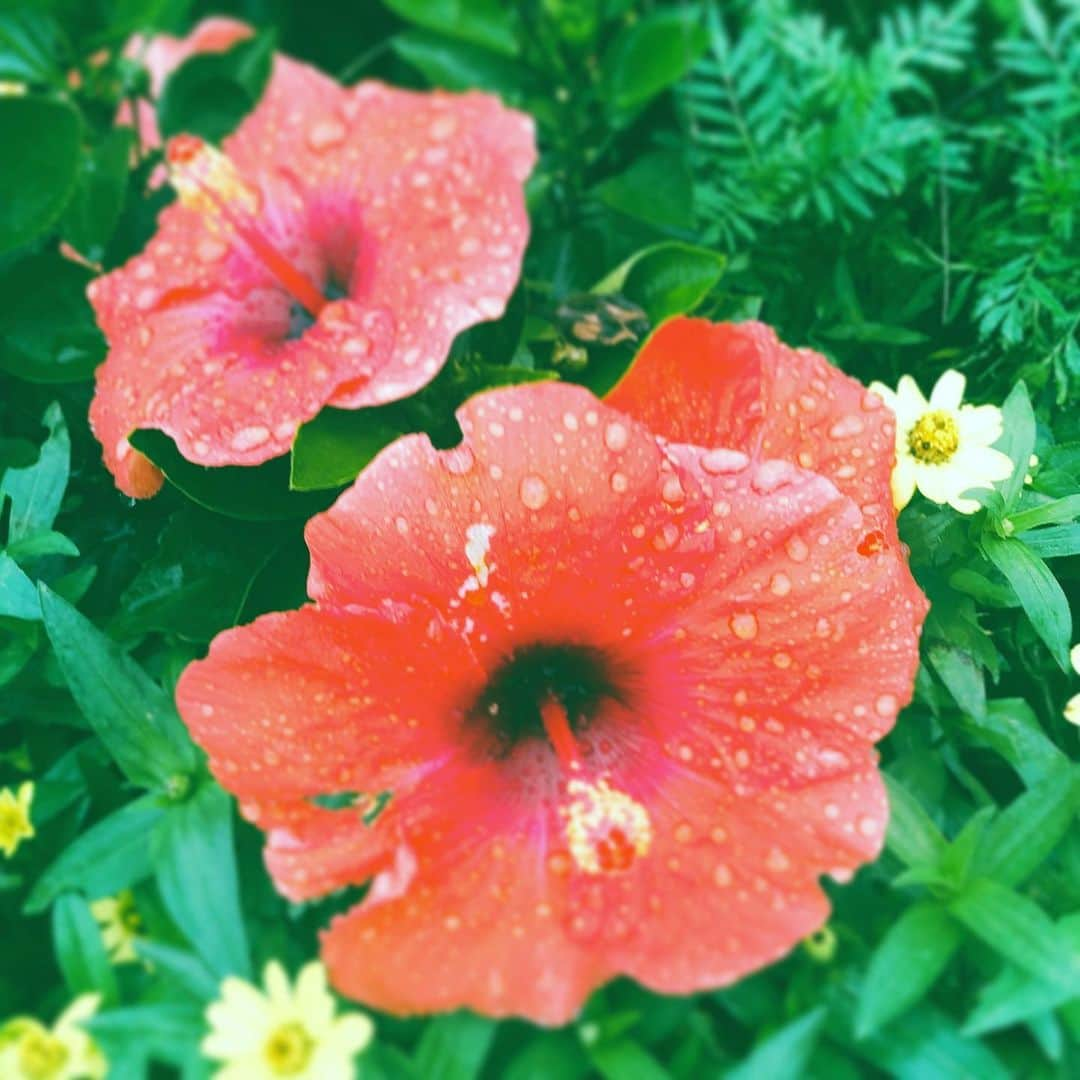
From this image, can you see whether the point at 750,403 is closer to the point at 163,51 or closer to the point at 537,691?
the point at 537,691

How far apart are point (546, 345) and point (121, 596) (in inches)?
19.9

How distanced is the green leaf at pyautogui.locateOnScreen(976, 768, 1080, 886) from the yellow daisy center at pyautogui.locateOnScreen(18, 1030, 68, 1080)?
2.18 feet

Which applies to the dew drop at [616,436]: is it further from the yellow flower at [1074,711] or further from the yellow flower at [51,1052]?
the yellow flower at [51,1052]

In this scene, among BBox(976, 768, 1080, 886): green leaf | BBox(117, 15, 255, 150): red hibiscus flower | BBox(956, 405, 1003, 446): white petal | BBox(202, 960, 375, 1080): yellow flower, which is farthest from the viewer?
BBox(117, 15, 255, 150): red hibiscus flower

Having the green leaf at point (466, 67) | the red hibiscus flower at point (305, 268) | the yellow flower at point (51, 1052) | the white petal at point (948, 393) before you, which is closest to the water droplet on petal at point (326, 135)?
the red hibiscus flower at point (305, 268)

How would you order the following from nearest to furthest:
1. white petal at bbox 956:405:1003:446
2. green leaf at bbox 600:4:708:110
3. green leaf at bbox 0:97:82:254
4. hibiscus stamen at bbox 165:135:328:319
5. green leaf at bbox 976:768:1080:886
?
green leaf at bbox 976:768:1080:886, white petal at bbox 956:405:1003:446, hibiscus stamen at bbox 165:135:328:319, green leaf at bbox 0:97:82:254, green leaf at bbox 600:4:708:110

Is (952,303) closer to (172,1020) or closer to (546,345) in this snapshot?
(546,345)

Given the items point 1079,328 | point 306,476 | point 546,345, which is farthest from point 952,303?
point 306,476

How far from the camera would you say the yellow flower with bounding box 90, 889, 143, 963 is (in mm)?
920

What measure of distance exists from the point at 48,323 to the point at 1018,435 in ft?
3.45

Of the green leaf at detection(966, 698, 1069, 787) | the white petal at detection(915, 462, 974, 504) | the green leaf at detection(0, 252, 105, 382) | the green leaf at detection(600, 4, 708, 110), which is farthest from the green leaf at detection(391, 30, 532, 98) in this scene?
the green leaf at detection(966, 698, 1069, 787)

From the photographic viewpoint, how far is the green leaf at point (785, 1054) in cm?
76

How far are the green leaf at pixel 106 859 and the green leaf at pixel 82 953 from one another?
0.10ft

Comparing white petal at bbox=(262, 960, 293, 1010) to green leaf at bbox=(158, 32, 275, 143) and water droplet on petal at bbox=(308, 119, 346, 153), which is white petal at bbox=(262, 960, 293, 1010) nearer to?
water droplet on petal at bbox=(308, 119, 346, 153)
